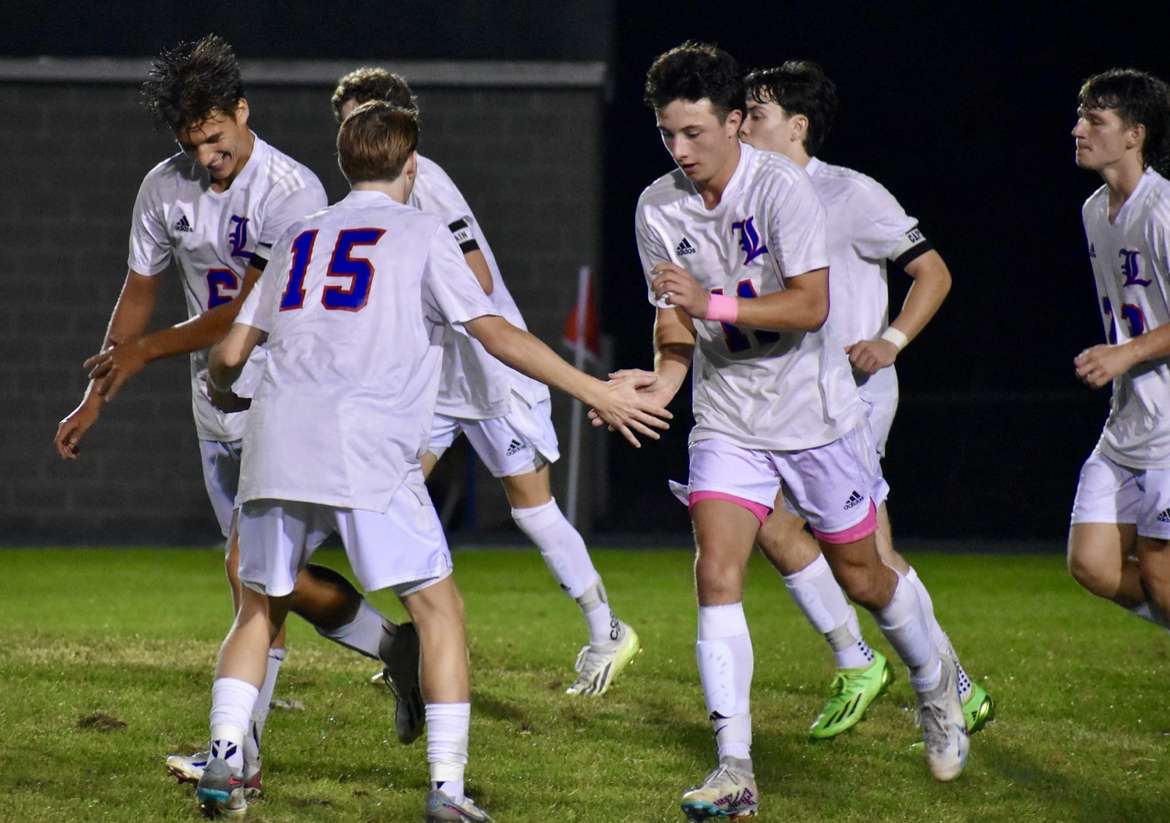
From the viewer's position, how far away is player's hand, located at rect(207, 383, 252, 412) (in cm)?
414

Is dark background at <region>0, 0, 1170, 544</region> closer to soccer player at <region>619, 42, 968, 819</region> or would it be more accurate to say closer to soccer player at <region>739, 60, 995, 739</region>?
soccer player at <region>739, 60, 995, 739</region>

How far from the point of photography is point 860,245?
17.6 ft

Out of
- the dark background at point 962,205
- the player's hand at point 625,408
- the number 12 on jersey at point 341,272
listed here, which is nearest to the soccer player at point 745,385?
the player's hand at point 625,408

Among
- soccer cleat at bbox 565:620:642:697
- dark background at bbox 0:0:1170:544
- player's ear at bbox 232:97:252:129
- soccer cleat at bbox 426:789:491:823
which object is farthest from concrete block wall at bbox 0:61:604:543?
soccer cleat at bbox 426:789:491:823

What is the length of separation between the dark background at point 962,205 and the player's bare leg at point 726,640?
8.73 meters

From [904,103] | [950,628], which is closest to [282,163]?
[950,628]

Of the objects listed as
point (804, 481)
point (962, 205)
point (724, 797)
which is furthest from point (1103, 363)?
point (962, 205)

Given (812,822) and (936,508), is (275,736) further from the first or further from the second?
(936,508)

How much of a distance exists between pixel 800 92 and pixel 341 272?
210cm

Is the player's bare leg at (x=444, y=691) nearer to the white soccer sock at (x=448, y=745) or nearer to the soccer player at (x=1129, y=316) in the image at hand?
the white soccer sock at (x=448, y=745)

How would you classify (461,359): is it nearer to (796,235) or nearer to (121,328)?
(121,328)

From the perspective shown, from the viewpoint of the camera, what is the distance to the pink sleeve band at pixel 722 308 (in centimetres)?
396

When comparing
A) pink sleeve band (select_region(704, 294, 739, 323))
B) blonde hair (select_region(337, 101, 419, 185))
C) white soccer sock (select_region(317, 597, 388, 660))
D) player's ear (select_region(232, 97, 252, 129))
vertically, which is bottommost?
white soccer sock (select_region(317, 597, 388, 660))

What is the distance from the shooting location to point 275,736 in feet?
15.9
